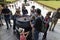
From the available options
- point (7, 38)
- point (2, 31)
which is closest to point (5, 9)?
point (2, 31)

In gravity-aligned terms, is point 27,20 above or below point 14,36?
above

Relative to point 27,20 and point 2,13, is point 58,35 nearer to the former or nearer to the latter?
point 27,20

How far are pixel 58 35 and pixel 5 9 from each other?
332 cm

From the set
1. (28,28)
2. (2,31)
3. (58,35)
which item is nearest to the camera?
(28,28)

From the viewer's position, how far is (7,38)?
34.7ft

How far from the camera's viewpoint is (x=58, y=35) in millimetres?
11414

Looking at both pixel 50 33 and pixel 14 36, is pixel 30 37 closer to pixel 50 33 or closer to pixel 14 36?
pixel 14 36

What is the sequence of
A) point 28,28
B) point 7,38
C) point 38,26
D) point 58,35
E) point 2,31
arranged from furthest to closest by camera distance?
point 2,31 < point 58,35 < point 7,38 < point 28,28 < point 38,26

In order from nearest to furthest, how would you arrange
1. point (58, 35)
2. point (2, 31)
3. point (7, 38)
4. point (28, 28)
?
point (28, 28) < point (7, 38) < point (58, 35) < point (2, 31)

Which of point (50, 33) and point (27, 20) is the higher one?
point (27, 20)

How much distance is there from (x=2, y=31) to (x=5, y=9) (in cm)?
127

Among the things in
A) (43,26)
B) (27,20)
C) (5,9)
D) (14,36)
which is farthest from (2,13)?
(43,26)

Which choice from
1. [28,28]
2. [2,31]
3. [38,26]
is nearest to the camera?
[38,26]

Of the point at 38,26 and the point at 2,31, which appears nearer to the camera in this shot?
the point at 38,26
